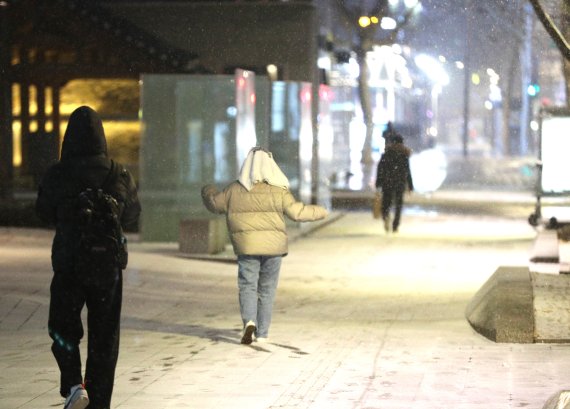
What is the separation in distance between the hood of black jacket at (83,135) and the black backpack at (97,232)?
0.25 metres

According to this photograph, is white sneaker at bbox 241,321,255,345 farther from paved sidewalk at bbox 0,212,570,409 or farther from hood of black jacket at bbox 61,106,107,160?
hood of black jacket at bbox 61,106,107,160

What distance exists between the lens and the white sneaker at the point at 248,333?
10.8m

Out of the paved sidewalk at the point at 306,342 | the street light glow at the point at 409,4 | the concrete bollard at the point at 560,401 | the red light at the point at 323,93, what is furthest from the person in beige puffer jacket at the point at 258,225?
the street light glow at the point at 409,4

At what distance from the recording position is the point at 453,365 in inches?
386

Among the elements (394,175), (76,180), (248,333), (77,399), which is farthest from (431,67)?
(77,399)

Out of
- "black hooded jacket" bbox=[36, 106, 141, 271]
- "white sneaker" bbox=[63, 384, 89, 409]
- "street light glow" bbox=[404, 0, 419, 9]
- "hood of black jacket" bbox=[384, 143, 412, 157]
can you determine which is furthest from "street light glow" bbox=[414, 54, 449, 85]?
"white sneaker" bbox=[63, 384, 89, 409]

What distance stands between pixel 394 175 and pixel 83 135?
52.8ft

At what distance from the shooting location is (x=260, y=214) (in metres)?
11.0

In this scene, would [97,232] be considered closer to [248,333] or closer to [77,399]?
[77,399]

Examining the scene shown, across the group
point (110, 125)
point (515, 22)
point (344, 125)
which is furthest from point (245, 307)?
point (344, 125)

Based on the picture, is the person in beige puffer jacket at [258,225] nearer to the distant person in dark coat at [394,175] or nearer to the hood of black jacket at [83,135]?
the hood of black jacket at [83,135]

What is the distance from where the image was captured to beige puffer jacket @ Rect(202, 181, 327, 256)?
10.9m

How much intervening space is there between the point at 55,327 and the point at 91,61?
93.4 feet

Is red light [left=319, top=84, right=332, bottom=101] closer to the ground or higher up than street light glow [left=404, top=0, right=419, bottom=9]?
closer to the ground
